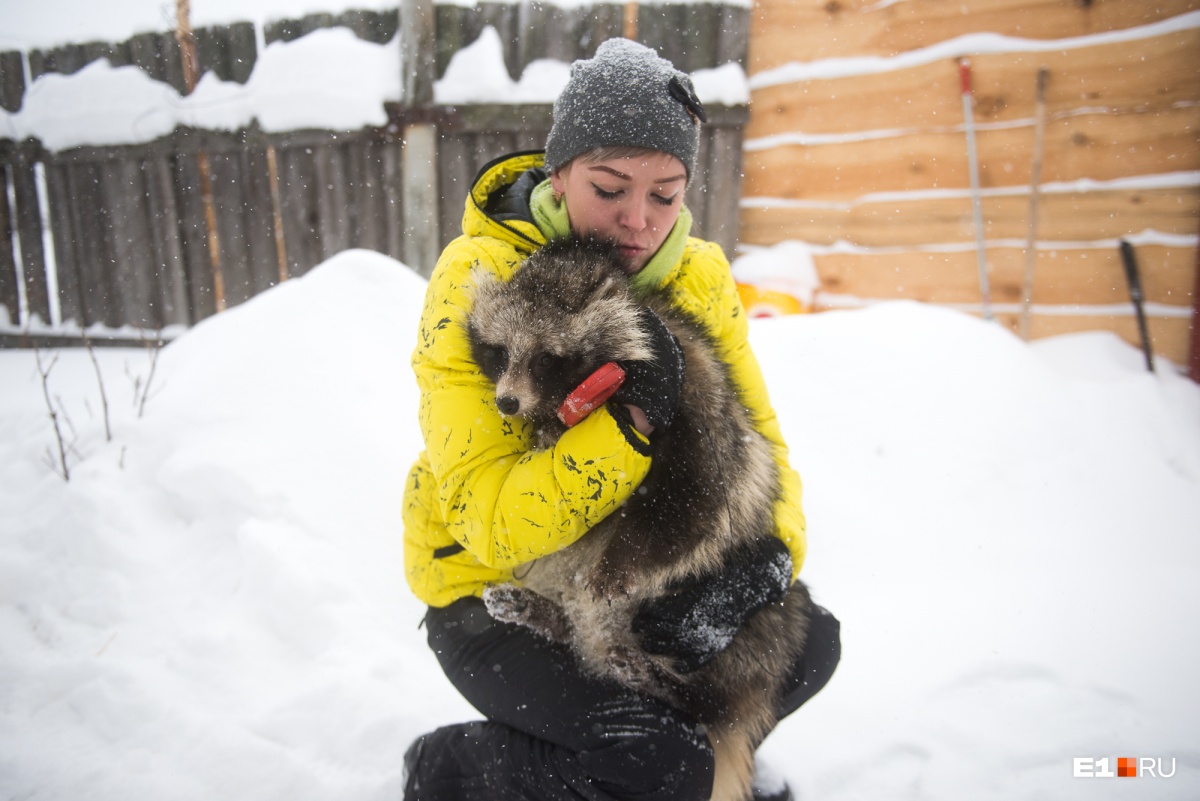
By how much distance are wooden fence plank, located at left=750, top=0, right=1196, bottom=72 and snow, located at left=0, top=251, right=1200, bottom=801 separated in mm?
2202

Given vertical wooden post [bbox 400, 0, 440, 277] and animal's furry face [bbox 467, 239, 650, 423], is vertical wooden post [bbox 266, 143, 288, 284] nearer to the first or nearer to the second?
vertical wooden post [bbox 400, 0, 440, 277]

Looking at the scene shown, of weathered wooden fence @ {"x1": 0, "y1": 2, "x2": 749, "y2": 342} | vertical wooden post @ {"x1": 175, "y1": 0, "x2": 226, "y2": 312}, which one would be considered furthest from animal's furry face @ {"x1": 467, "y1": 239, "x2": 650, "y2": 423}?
vertical wooden post @ {"x1": 175, "y1": 0, "x2": 226, "y2": 312}

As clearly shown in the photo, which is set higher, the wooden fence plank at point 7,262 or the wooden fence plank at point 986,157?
the wooden fence plank at point 986,157

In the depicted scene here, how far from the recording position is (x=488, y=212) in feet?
5.89

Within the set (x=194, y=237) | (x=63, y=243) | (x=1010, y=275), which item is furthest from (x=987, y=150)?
(x=63, y=243)

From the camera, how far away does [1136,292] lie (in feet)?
13.4

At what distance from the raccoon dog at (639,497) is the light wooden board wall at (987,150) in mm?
4071

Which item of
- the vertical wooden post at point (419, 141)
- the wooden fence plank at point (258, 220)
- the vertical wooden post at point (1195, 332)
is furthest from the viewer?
the wooden fence plank at point (258, 220)

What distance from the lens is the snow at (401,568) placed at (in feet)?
6.36

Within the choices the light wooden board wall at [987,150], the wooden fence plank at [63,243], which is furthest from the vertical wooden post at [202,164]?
the light wooden board wall at [987,150]

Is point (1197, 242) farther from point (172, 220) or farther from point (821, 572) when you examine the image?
point (172, 220)

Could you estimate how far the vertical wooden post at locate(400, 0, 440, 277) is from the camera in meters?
4.80

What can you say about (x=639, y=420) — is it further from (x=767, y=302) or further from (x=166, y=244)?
(x=166, y=244)

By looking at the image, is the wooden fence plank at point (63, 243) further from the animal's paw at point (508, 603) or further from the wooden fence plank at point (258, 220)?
the animal's paw at point (508, 603)
